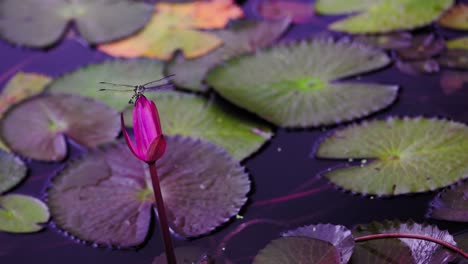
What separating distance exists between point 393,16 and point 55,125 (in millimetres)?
1195

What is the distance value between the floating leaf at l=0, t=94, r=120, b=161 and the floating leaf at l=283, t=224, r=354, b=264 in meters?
0.69

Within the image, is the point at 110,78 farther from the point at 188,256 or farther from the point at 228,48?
the point at 188,256

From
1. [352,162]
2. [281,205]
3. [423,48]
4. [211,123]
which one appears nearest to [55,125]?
[211,123]

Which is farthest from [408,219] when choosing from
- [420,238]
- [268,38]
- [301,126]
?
[268,38]

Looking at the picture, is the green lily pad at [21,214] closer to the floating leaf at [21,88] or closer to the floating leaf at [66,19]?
the floating leaf at [21,88]

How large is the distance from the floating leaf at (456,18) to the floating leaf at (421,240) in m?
1.04

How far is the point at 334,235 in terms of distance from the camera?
123 cm

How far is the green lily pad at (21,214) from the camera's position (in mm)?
1451

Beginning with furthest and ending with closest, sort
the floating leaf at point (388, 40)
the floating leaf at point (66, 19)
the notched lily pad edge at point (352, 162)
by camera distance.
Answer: the floating leaf at point (66, 19), the floating leaf at point (388, 40), the notched lily pad edge at point (352, 162)

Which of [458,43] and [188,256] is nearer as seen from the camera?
[188,256]

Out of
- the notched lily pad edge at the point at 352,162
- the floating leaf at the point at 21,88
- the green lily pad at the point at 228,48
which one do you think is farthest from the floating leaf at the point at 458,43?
the floating leaf at the point at 21,88

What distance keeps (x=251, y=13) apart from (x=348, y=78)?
0.58m

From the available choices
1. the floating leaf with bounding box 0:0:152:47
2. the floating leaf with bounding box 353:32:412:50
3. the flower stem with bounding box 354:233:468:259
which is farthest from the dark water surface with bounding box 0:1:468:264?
the floating leaf with bounding box 0:0:152:47

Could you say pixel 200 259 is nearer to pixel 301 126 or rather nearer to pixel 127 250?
pixel 127 250
